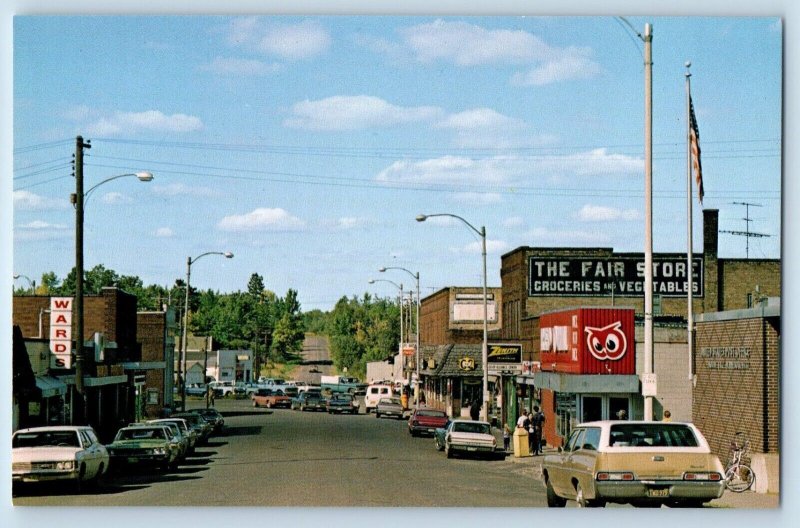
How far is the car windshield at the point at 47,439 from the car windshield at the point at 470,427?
16612 millimetres

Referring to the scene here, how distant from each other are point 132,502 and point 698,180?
1786cm

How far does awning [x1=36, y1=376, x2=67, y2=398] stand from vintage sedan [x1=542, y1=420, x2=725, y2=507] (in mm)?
20434

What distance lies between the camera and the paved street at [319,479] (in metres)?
23.4

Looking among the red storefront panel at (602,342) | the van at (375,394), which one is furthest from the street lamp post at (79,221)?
the van at (375,394)

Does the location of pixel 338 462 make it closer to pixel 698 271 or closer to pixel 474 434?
pixel 474 434

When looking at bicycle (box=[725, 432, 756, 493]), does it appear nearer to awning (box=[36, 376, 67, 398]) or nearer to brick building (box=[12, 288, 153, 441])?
awning (box=[36, 376, 67, 398])

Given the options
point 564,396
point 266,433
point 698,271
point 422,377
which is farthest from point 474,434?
point 422,377

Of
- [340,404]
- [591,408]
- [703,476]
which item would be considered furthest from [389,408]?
[703,476]

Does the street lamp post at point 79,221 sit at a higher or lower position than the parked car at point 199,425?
higher

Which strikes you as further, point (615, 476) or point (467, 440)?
point (467, 440)

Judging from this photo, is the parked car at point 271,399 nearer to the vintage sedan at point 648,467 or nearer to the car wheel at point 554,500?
the car wheel at point 554,500

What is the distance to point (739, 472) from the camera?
26641 mm

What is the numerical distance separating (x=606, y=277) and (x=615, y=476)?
42129 millimetres

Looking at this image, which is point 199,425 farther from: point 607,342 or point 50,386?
point 607,342
